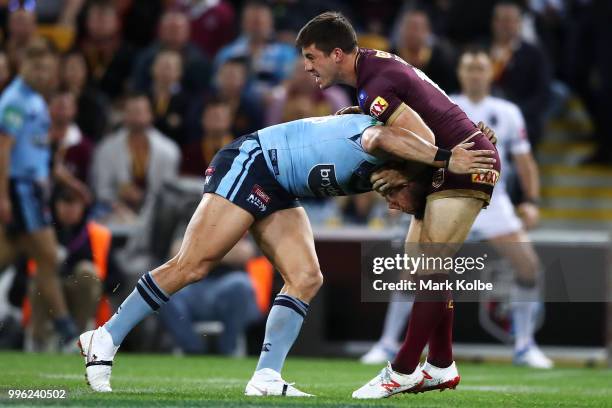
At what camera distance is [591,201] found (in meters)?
14.5

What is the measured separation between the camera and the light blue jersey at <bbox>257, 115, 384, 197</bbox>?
665 centimetres

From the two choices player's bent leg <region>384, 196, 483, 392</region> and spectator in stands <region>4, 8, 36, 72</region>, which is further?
spectator in stands <region>4, 8, 36, 72</region>

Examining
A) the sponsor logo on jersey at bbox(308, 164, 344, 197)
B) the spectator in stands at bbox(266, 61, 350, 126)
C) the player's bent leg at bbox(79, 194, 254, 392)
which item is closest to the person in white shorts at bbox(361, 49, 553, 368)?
the spectator in stands at bbox(266, 61, 350, 126)

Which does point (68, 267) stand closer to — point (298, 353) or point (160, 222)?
point (160, 222)

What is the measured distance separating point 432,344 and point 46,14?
10.3 m

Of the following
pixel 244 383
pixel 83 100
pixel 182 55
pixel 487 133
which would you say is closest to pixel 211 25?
pixel 182 55

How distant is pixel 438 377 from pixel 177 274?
1.57 m

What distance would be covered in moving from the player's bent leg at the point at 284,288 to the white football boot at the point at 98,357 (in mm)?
741

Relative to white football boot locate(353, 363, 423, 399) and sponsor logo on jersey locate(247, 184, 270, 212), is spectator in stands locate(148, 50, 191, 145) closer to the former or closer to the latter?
sponsor logo on jersey locate(247, 184, 270, 212)

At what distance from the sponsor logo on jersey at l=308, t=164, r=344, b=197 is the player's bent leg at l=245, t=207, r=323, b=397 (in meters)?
0.24

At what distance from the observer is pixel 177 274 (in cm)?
666

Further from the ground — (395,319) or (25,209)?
(25,209)

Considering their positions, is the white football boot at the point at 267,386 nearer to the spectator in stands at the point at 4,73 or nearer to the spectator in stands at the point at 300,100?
the spectator in stands at the point at 300,100

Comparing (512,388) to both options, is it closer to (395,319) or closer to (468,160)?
(468,160)
